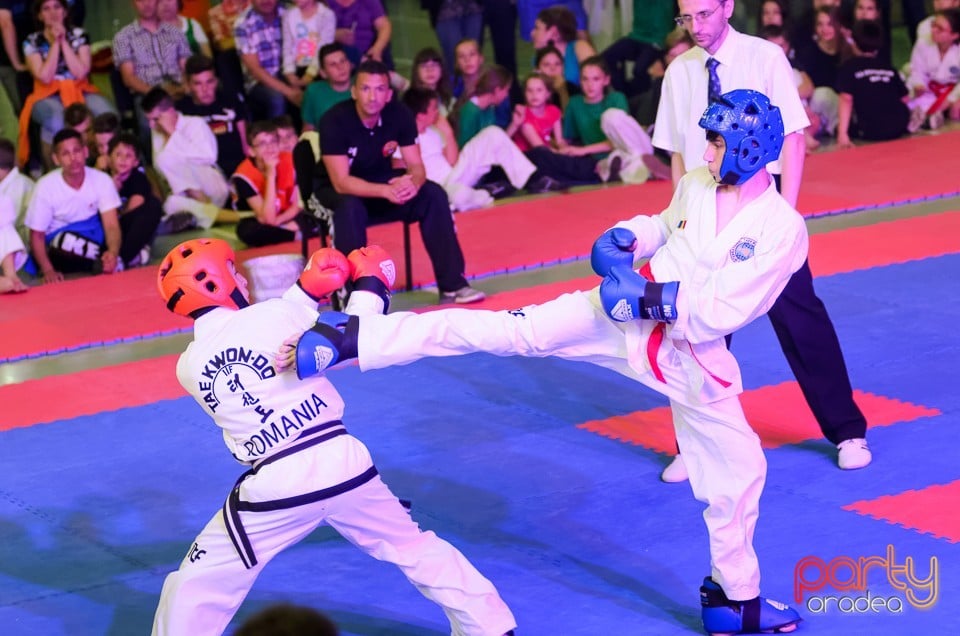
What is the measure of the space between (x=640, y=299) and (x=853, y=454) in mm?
1993

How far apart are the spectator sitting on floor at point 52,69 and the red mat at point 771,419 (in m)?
5.90

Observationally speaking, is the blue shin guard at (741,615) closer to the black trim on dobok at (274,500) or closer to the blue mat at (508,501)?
the blue mat at (508,501)

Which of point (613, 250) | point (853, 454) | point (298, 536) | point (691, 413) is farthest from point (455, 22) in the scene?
point (298, 536)


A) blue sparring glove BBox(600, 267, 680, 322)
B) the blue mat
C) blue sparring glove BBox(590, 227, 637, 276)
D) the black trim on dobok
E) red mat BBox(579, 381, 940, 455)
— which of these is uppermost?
blue sparring glove BBox(590, 227, 637, 276)

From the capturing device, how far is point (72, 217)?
364 inches

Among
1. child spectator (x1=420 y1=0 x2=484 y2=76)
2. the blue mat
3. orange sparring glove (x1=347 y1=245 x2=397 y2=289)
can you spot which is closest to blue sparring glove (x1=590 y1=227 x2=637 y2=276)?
orange sparring glove (x1=347 y1=245 x2=397 y2=289)

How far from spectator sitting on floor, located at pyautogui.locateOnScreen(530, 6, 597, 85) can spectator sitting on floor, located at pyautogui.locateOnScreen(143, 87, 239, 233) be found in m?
3.32

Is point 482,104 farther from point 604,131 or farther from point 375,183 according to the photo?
point 375,183

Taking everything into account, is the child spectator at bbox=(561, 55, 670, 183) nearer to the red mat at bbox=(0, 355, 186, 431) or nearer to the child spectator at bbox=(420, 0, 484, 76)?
the child spectator at bbox=(420, 0, 484, 76)

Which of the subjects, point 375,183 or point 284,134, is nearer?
point 375,183

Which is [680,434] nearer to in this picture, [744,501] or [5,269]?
[744,501]

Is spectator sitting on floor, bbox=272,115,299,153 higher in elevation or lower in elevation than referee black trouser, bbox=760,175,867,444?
higher

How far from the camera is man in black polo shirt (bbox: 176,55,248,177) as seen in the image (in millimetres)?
10492

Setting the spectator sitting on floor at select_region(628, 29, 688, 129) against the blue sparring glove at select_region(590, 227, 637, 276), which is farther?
the spectator sitting on floor at select_region(628, 29, 688, 129)
